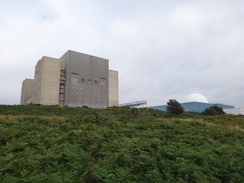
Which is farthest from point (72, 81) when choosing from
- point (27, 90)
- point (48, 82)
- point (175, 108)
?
point (175, 108)

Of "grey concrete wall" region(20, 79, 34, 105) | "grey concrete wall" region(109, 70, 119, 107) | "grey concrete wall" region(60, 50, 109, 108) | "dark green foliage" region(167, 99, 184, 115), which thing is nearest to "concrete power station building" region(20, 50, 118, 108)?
"grey concrete wall" region(60, 50, 109, 108)

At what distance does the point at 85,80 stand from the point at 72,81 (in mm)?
4970

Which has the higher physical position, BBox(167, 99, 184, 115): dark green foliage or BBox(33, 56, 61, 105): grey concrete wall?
BBox(33, 56, 61, 105): grey concrete wall

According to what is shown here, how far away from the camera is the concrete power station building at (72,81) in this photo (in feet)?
178

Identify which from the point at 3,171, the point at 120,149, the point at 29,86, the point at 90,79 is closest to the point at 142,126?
the point at 120,149

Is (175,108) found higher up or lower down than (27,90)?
lower down

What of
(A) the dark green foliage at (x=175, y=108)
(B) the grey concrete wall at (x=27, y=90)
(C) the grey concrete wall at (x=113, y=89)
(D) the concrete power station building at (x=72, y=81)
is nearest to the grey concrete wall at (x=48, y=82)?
(D) the concrete power station building at (x=72, y=81)

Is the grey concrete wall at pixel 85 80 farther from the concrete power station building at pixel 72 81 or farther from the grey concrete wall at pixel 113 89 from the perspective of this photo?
the grey concrete wall at pixel 113 89

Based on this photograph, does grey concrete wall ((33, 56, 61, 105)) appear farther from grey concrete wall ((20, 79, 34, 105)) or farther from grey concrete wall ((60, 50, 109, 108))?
grey concrete wall ((20, 79, 34, 105))

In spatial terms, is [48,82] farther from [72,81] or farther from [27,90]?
[27,90]

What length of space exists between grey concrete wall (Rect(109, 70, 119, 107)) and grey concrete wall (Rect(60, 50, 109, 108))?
4522mm

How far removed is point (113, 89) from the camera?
71.4 metres

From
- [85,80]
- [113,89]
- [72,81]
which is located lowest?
[113,89]

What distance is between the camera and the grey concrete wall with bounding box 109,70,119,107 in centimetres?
7000
